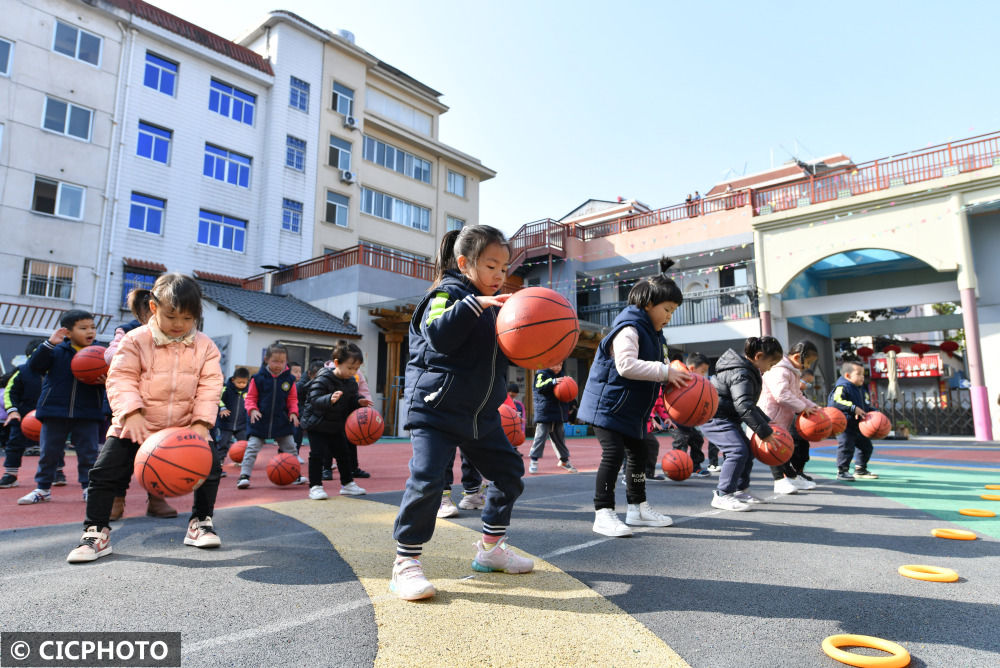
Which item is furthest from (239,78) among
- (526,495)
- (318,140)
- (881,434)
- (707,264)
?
(881,434)

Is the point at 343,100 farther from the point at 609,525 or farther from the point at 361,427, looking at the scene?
the point at 609,525

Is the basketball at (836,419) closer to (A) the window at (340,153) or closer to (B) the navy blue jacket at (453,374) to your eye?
(B) the navy blue jacket at (453,374)

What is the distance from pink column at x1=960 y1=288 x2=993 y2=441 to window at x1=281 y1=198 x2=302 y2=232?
23223 millimetres

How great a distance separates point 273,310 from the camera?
18.1m

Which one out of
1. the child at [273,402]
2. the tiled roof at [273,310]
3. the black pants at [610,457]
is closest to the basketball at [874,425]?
the black pants at [610,457]

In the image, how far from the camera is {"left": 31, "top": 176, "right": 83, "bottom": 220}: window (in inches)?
702

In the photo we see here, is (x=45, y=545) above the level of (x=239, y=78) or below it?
below

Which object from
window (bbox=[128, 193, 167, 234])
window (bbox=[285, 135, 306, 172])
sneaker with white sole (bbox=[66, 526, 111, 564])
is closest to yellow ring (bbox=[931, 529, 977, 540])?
sneaker with white sole (bbox=[66, 526, 111, 564])

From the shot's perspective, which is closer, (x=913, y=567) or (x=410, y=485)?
(x=410, y=485)

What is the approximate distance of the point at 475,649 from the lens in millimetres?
2021

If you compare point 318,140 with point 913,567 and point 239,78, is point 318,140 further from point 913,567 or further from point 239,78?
point 913,567

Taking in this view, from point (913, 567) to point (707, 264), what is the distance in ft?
67.6

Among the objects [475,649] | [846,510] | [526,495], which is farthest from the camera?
[526,495]

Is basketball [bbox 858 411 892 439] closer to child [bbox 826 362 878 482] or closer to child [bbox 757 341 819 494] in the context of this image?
child [bbox 826 362 878 482]
